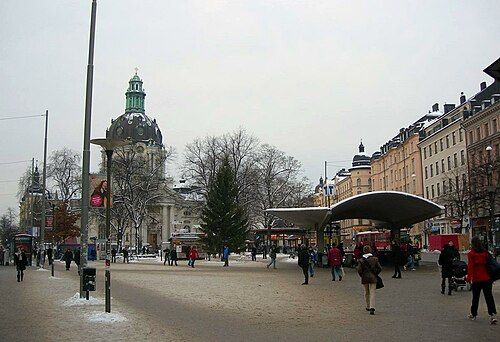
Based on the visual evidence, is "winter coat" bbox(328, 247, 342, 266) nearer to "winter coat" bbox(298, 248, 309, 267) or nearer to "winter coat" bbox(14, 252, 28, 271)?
"winter coat" bbox(298, 248, 309, 267)

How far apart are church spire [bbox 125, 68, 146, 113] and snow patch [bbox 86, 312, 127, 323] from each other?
386 feet

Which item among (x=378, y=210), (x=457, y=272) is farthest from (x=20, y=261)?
(x=378, y=210)

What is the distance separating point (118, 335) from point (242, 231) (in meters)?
42.1

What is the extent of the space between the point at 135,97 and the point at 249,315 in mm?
120106

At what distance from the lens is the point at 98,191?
17031 mm

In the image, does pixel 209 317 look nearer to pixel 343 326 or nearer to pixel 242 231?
pixel 343 326

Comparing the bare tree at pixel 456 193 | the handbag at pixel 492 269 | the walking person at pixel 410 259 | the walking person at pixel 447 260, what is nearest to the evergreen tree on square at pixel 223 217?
the bare tree at pixel 456 193

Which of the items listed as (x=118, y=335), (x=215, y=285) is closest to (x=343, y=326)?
(x=118, y=335)

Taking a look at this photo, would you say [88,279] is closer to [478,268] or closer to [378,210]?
[478,268]

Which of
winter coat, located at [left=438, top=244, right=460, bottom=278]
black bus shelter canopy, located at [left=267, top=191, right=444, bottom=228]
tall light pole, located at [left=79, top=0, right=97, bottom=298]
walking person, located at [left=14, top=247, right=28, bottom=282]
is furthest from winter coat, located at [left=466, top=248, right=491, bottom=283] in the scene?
walking person, located at [left=14, top=247, right=28, bottom=282]

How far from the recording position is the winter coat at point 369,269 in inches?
535

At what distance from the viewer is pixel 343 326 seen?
38.5ft

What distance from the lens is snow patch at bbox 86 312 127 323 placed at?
12812mm

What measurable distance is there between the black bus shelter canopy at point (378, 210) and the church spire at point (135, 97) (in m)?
92.7
